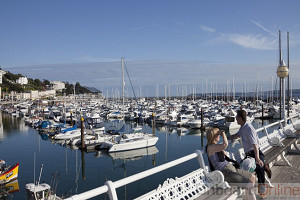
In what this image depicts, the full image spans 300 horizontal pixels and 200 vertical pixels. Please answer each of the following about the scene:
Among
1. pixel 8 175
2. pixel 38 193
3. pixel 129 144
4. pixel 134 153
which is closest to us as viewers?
pixel 38 193

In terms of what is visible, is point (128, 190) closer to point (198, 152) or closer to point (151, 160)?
point (151, 160)

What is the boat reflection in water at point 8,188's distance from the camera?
1907cm

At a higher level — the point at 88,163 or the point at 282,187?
the point at 282,187

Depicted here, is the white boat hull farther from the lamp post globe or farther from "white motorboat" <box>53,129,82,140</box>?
the lamp post globe

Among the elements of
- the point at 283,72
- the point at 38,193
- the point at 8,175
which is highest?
the point at 283,72

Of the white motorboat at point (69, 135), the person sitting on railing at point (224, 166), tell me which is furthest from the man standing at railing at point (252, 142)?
the white motorboat at point (69, 135)

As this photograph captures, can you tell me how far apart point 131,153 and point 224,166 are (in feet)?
89.1

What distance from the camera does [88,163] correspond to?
1094 inches

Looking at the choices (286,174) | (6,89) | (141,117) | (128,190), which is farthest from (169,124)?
(6,89)

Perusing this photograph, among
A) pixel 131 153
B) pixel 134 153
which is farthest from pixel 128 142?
pixel 134 153

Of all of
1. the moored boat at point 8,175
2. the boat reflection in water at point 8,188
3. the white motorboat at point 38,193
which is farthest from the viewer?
the moored boat at point 8,175

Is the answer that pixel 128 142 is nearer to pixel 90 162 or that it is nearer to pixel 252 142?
pixel 90 162

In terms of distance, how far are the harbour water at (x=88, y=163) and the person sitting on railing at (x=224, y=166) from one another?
12896 mm

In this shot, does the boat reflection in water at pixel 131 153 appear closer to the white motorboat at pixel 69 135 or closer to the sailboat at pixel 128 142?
the sailboat at pixel 128 142
